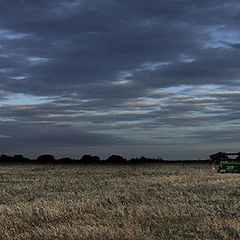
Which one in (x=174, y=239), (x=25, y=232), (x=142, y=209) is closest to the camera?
(x=174, y=239)

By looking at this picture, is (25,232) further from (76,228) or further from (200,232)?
(200,232)

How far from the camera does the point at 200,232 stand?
28.8 feet

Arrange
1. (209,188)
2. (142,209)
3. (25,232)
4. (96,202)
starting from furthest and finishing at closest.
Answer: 1. (209,188)
2. (96,202)
3. (142,209)
4. (25,232)

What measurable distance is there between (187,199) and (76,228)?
18.8 ft

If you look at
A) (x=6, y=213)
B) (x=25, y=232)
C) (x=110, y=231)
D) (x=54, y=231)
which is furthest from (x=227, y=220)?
(x=6, y=213)

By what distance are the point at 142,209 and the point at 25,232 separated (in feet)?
A: 11.0

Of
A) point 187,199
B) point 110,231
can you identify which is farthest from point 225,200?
point 110,231

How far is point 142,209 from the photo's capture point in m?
11.4

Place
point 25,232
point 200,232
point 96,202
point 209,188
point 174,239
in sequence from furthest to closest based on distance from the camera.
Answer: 1. point 209,188
2. point 96,202
3. point 25,232
4. point 200,232
5. point 174,239

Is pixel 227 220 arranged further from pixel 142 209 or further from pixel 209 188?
pixel 209 188

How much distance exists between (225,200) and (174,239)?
620 centimetres

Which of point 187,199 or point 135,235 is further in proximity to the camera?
point 187,199

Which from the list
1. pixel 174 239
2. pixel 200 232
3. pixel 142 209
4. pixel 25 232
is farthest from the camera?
pixel 142 209

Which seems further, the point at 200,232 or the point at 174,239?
the point at 200,232
